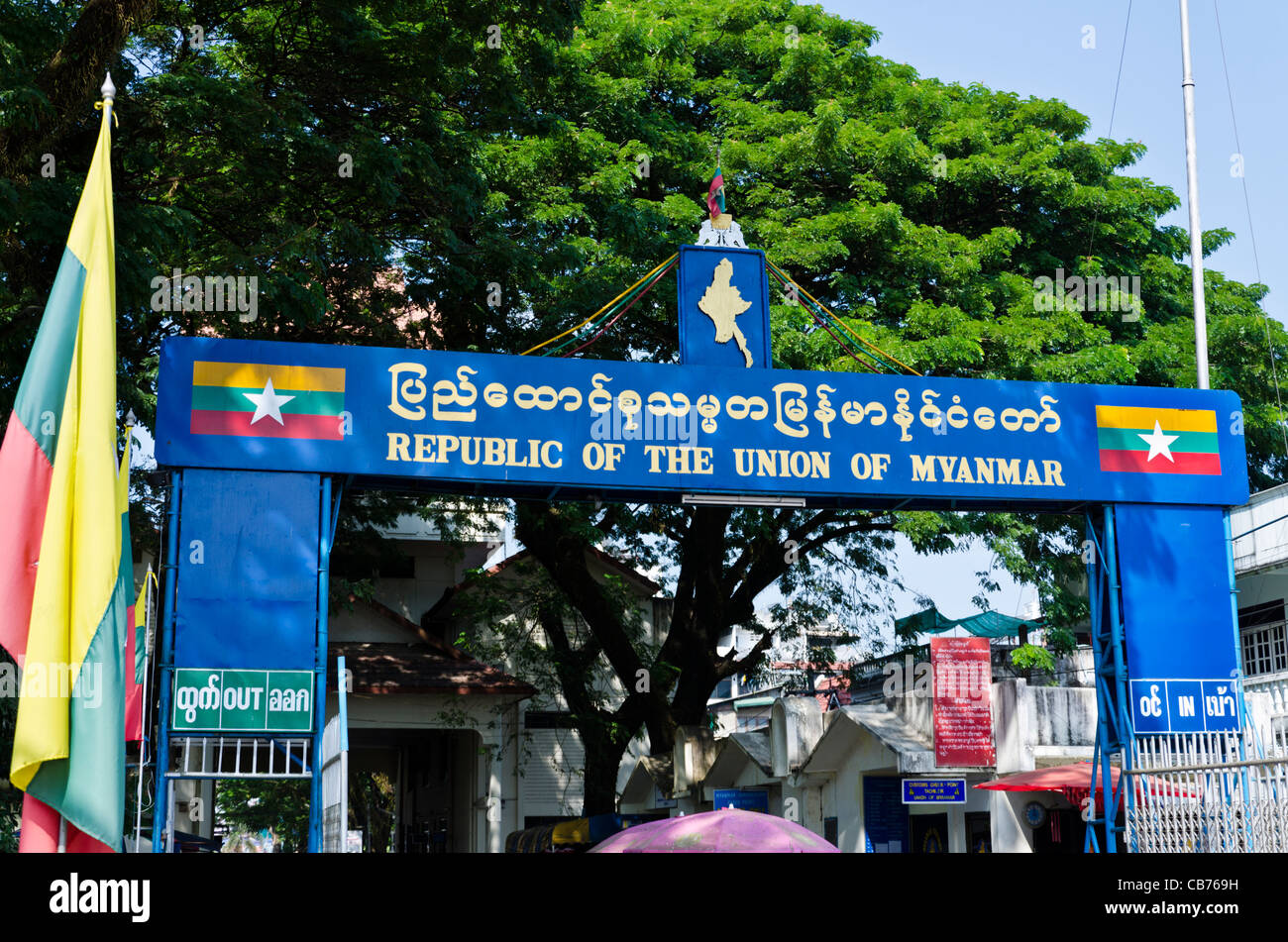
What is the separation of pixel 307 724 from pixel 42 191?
4969mm

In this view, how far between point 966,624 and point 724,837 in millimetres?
18239

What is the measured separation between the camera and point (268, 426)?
10602mm

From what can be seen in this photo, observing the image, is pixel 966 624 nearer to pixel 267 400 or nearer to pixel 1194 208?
pixel 1194 208

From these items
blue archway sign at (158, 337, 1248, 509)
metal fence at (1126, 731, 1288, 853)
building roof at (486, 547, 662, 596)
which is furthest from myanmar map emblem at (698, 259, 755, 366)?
building roof at (486, 547, 662, 596)

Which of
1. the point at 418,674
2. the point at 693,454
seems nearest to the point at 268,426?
the point at 693,454

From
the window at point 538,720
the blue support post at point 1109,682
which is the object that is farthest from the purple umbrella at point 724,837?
the window at point 538,720

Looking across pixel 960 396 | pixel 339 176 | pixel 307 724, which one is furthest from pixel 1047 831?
pixel 339 176

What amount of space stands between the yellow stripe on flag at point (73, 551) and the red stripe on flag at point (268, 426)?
4.90 m

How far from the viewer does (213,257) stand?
13.7 metres

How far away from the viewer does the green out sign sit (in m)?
9.91

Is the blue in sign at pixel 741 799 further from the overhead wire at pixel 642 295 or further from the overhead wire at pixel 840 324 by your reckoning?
the overhead wire at pixel 840 324

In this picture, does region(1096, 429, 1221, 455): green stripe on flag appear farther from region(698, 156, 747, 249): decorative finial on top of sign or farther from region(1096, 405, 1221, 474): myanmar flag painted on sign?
region(698, 156, 747, 249): decorative finial on top of sign

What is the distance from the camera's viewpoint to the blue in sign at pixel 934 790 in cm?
1688

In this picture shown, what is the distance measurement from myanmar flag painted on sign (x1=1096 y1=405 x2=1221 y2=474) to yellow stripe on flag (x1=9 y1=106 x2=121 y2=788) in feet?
30.6
